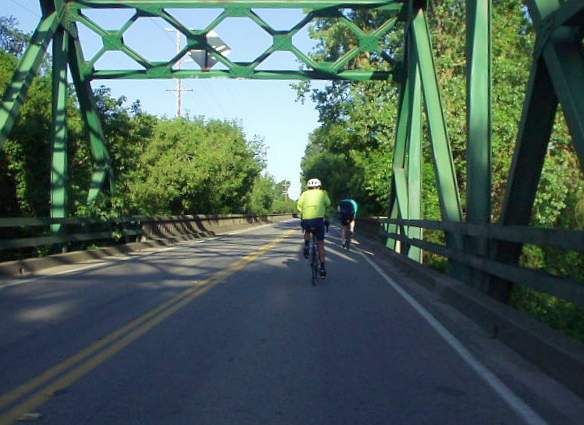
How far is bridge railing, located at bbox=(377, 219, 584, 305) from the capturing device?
5996 millimetres

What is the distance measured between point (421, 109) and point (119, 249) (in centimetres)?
994

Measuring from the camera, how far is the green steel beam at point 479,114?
9.78 m

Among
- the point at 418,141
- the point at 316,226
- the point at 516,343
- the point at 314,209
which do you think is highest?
the point at 418,141

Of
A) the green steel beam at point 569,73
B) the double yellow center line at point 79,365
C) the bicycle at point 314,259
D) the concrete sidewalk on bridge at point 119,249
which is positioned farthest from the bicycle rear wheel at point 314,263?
the green steel beam at point 569,73

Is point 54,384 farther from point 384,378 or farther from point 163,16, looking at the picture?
point 163,16

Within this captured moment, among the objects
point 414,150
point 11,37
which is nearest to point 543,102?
point 414,150

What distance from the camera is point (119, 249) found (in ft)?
71.5

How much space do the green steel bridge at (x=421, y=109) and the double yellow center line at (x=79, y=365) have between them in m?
4.02

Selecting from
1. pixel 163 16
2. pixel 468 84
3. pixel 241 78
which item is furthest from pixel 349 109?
pixel 468 84

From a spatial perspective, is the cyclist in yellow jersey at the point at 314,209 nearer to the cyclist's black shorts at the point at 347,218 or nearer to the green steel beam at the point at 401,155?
the green steel beam at the point at 401,155

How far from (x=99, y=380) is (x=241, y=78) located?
14369 mm

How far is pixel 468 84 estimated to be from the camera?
10070mm

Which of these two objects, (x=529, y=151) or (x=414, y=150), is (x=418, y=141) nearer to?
(x=414, y=150)

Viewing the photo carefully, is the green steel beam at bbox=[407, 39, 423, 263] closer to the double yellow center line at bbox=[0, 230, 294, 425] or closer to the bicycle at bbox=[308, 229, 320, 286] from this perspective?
the bicycle at bbox=[308, 229, 320, 286]
